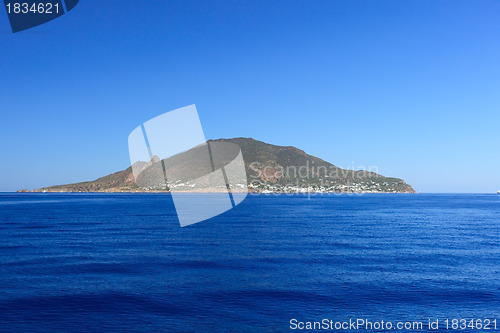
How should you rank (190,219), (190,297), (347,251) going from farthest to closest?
(190,219), (347,251), (190,297)

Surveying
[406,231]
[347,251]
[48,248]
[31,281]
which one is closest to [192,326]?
[31,281]

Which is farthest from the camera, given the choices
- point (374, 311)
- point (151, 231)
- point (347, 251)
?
point (151, 231)

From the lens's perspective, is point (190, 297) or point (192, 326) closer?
point (192, 326)

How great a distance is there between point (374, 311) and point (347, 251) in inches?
653

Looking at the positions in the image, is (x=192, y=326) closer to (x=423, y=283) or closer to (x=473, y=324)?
(x=473, y=324)

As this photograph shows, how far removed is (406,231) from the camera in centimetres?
5384

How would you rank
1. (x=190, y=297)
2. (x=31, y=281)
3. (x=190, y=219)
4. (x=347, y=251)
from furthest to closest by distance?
(x=190, y=219) < (x=347, y=251) < (x=31, y=281) < (x=190, y=297)

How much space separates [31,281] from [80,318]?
8.04 meters

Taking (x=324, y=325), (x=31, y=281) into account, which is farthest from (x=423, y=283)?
(x=31, y=281)

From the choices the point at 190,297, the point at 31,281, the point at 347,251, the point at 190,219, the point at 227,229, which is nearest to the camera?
the point at 190,297

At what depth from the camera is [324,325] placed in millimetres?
17859

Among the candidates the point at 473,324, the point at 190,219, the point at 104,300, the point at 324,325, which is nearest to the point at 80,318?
the point at 104,300

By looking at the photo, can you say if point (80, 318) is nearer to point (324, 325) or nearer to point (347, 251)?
point (324, 325)

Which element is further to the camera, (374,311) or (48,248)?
(48,248)
